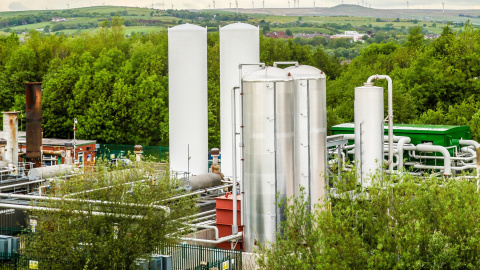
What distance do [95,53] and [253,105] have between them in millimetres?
82977

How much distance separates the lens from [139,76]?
8519cm

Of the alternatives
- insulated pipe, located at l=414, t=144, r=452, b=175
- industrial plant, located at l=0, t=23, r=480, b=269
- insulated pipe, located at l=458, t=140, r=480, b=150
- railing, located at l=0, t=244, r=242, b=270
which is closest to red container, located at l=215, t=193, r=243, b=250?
industrial plant, located at l=0, t=23, r=480, b=269

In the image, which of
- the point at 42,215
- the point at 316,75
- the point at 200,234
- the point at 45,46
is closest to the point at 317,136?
the point at 316,75

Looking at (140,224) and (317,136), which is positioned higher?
(317,136)

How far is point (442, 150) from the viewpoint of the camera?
35.8m

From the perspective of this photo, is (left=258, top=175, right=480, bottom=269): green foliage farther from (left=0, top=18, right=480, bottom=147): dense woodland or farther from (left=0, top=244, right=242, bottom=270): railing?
(left=0, top=18, right=480, bottom=147): dense woodland

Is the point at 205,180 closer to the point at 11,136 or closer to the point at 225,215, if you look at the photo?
the point at 225,215

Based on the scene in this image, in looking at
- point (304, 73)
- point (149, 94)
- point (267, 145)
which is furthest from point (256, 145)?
point (149, 94)

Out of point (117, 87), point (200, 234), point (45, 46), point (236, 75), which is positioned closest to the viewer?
point (200, 234)

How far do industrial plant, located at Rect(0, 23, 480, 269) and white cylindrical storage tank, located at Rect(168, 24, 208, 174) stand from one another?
1.9 inches

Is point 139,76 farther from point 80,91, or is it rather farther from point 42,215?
point 42,215

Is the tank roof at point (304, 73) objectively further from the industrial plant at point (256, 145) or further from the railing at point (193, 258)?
the railing at point (193, 258)

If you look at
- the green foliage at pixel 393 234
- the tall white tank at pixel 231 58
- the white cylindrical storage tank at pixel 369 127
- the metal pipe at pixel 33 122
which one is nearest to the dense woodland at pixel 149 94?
the tall white tank at pixel 231 58

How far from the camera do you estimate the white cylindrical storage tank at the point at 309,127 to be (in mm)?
30047
